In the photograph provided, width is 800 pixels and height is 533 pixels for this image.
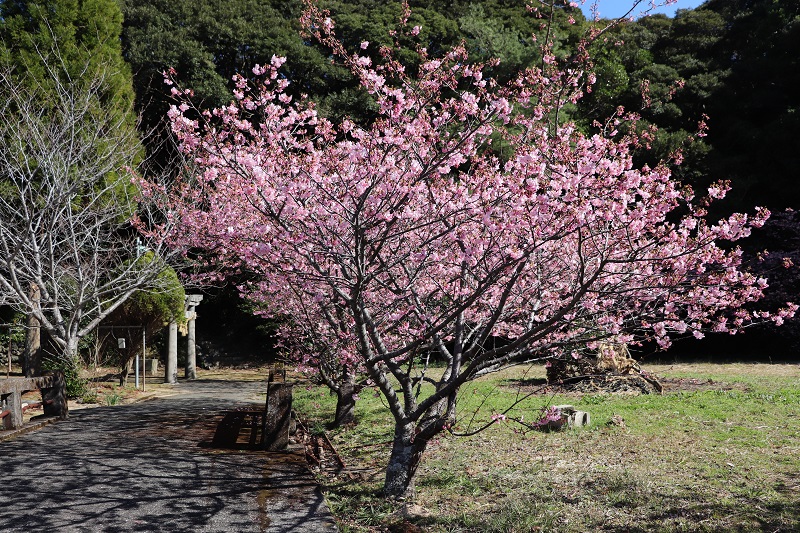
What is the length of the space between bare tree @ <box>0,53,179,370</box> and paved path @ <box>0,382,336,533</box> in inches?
126

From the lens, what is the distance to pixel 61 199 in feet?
31.1

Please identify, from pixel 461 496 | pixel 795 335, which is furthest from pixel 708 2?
pixel 461 496

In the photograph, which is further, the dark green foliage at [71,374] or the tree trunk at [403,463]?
the dark green foliage at [71,374]

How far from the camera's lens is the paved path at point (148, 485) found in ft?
13.3

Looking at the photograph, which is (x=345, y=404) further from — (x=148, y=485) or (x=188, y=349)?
(x=188, y=349)

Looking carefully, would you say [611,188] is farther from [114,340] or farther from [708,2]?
[708,2]

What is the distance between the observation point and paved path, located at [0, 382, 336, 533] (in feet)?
13.3

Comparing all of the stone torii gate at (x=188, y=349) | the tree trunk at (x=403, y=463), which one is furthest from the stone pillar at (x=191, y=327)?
the tree trunk at (x=403, y=463)

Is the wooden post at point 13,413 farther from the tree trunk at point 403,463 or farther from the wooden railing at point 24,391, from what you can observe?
the tree trunk at point 403,463

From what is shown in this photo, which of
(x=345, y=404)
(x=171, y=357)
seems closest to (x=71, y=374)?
(x=171, y=357)

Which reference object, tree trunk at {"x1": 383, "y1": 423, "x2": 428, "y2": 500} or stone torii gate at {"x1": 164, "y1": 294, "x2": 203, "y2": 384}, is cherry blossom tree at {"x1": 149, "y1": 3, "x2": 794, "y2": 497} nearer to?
tree trunk at {"x1": 383, "y1": 423, "x2": 428, "y2": 500}

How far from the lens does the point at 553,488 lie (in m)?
4.70

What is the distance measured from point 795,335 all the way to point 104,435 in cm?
1529

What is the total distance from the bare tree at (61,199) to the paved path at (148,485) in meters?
3.21
